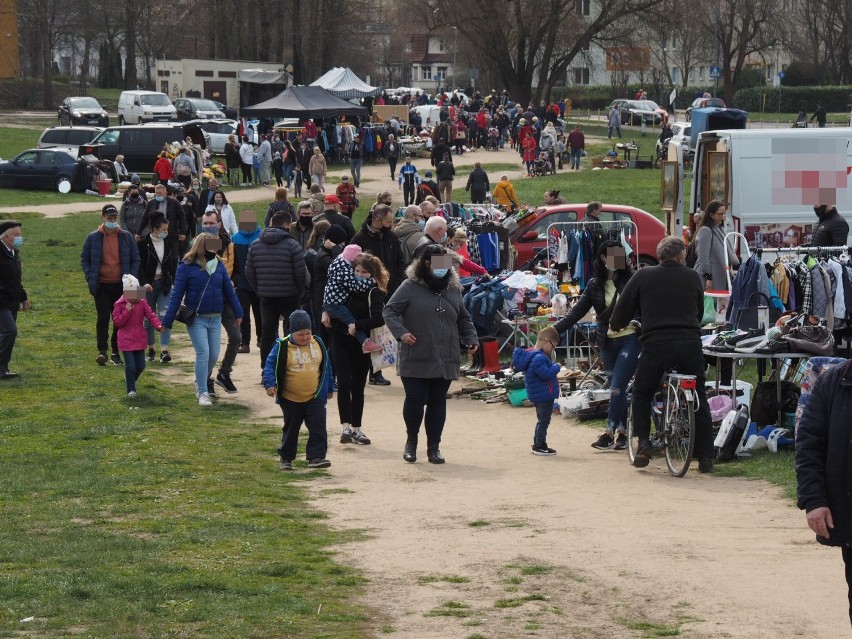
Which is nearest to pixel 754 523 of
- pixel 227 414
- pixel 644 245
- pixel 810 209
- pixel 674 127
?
pixel 227 414

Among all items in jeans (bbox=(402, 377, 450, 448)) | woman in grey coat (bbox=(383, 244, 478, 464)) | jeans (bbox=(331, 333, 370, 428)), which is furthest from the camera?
jeans (bbox=(331, 333, 370, 428))

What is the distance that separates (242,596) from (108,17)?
83067 mm

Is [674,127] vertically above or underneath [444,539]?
above

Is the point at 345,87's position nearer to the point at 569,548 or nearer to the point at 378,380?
the point at 378,380

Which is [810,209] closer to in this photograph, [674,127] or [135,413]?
[135,413]

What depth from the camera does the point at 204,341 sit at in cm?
1445

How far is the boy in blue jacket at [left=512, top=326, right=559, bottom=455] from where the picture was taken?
1248cm

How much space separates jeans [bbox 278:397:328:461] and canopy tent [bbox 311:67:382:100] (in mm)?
44159

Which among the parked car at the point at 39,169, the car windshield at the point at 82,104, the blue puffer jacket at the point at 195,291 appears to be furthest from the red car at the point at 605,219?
the car windshield at the point at 82,104

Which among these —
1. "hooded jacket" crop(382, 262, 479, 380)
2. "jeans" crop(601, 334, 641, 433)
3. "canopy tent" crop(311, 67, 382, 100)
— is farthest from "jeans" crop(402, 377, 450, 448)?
"canopy tent" crop(311, 67, 382, 100)

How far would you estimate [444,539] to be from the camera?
9.19 metres

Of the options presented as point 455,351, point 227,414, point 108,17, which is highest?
point 108,17

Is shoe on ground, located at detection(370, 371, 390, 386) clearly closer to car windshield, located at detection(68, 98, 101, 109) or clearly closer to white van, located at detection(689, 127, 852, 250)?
white van, located at detection(689, 127, 852, 250)

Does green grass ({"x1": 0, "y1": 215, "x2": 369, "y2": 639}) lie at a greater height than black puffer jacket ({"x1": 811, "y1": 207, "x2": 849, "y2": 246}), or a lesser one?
lesser
